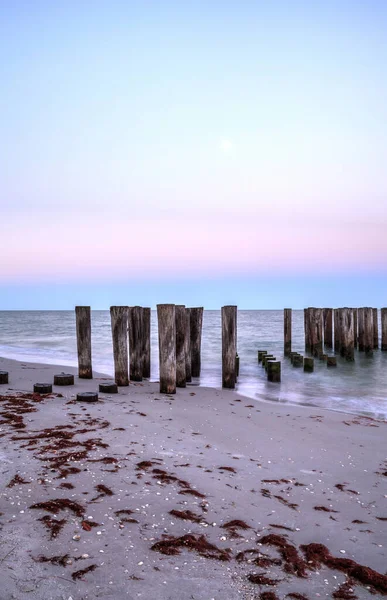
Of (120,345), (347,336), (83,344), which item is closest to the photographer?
(120,345)

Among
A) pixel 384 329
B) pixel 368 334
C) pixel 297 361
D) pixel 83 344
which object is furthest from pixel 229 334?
pixel 384 329

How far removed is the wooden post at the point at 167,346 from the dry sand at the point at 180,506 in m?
→ 1.94

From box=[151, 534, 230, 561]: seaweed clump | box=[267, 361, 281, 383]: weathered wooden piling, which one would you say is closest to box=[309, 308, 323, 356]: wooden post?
box=[267, 361, 281, 383]: weathered wooden piling

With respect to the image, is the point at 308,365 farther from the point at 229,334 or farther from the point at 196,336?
the point at 229,334

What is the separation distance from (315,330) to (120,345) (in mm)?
13233

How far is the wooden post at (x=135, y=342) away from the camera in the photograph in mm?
10867

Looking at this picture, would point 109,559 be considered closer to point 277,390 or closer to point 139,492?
point 139,492

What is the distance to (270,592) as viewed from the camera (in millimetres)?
2797

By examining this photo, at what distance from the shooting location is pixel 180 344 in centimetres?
1007

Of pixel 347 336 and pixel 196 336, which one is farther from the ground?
pixel 196 336

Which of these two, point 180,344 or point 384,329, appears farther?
point 384,329

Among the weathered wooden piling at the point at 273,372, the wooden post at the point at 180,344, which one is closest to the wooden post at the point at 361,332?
the weathered wooden piling at the point at 273,372

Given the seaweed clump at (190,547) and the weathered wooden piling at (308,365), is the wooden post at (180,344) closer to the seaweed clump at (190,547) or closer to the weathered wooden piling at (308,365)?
the seaweed clump at (190,547)

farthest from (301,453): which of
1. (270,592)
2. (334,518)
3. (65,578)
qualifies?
(65,578)
